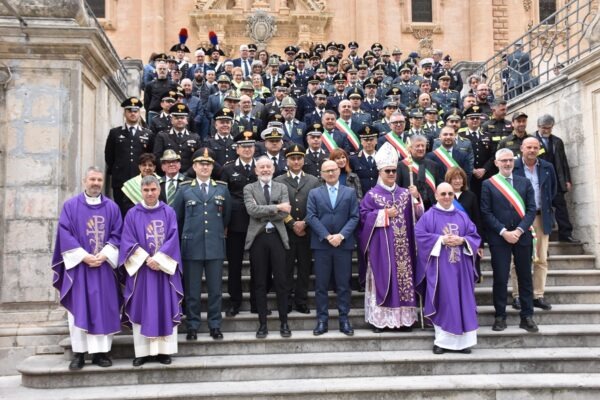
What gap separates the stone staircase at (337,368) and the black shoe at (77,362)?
6cm

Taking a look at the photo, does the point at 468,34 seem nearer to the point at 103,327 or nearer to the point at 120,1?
the point at 120,1

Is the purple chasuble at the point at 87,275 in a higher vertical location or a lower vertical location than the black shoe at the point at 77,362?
higher

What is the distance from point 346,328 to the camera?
6410 millimetres

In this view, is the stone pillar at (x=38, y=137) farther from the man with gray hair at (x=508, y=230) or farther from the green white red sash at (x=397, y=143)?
the man with gray hair at (x=508, y=230)

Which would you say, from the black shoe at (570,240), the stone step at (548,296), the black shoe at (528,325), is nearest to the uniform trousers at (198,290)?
the stone step at (548,296)

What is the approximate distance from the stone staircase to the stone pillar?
98cm

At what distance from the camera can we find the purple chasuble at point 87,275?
576cm

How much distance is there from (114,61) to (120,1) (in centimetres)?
1550

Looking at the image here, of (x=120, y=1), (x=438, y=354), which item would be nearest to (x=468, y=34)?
(x=120, y=1)

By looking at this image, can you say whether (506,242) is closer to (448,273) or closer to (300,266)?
(448,273)

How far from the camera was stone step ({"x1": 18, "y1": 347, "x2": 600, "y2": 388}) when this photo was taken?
227 inches

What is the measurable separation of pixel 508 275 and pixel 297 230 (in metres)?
2.43

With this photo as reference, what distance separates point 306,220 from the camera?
6.67 metres

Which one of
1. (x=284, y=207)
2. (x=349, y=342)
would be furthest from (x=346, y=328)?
(x=284, y=207)
